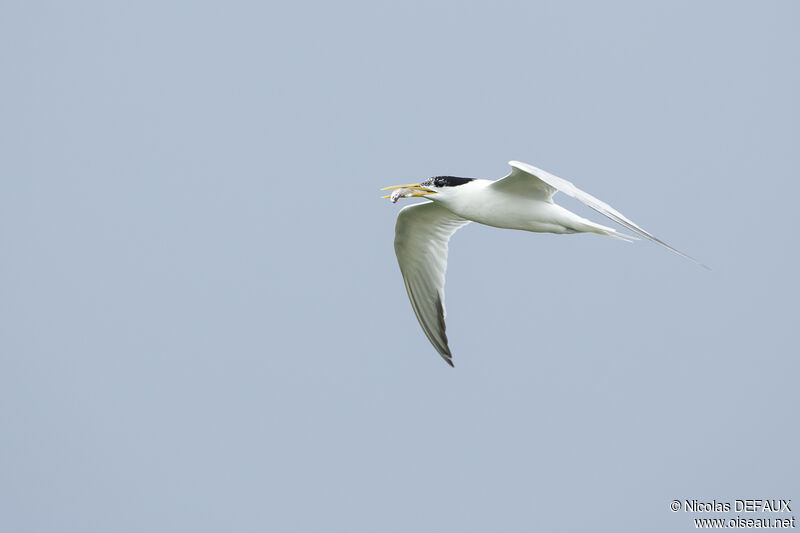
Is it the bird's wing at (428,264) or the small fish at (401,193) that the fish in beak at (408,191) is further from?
the bird's wing at (428,264)

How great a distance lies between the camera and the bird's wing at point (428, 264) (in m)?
14.4

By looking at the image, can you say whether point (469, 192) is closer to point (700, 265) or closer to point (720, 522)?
point (700, 265)

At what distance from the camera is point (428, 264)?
47.9 ft

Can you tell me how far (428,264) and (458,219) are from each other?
0.72 metres

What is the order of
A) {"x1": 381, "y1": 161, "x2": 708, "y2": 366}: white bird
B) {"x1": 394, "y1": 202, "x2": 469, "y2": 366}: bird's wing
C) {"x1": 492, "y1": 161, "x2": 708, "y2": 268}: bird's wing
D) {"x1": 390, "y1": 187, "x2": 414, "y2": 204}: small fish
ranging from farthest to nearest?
{"x1": 394, "y1": 202, "x2": 469, "y2": 366}: bird's wing, {"x1": 390, "y1": 187, "x2": 414, "y2": 204}: small fish, {"x1": 381, "y1": 161, "x2": 708, "y2": 366}: white bird, {"x1": 492, "y1": 161, "x2": 708, "y2": 268}: bird's wing

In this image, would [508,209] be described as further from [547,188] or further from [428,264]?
[428,264]

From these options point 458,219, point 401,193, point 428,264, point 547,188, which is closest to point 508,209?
point 547,188

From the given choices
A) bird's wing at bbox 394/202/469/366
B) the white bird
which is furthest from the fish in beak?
bird's wing at bbox 394/202/469/366

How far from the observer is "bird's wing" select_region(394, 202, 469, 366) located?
14.4 metres

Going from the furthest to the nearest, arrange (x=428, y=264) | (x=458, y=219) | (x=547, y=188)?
(x=428, y=264) < (x=458, y=219) < (x=547, y=188)

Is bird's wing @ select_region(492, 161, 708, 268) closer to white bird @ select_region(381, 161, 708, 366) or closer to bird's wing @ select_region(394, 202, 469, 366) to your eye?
white bird @ select_region(381, 161, 708, 366)

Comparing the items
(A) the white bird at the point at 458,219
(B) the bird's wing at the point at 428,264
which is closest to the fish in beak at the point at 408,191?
(A) the white bird at the point at 458,219

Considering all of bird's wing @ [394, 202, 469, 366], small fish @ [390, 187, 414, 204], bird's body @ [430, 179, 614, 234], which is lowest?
bird's wing @ [394, 202, 469, 366]

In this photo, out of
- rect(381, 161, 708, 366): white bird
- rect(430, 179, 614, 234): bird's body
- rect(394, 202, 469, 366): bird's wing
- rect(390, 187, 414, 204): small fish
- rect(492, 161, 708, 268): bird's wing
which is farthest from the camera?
rect(394, 202, 469, 366): bird's wing
